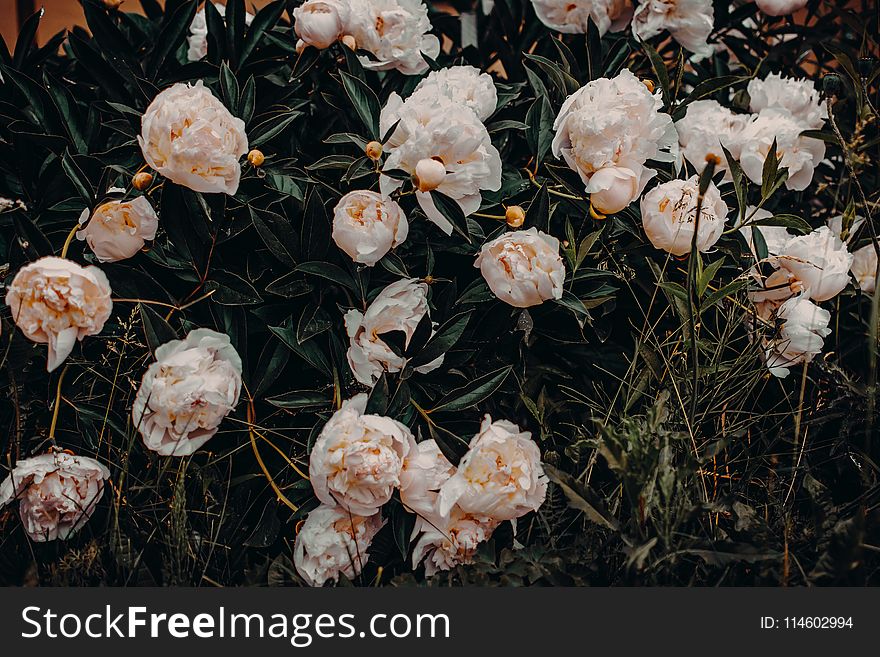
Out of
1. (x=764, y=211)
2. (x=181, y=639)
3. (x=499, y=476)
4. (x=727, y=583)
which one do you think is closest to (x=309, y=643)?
(x=181, y=639)

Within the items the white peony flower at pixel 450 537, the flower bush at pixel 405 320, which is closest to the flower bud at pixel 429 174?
the flower bush at pixel 405 320

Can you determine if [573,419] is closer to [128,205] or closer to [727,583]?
[727,583]

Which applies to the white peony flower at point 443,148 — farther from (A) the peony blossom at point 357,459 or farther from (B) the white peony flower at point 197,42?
(B) the white peony flower at point 197,42

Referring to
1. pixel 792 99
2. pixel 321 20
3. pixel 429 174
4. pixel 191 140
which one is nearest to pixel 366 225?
pixel 429 174

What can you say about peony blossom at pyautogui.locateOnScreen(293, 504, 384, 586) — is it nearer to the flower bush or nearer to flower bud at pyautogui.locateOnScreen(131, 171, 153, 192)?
the flower bush

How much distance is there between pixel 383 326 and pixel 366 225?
116 millimetres

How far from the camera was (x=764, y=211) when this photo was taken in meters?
1.03

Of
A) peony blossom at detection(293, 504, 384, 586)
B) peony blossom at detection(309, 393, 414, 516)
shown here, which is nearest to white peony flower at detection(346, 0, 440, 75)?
peony blossom at detection(309, 393, 414, 516)

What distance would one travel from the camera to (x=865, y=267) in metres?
1.13

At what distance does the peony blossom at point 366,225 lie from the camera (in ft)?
2.66

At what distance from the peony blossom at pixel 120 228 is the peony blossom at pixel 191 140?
68mm

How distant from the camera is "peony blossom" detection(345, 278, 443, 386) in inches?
32.8

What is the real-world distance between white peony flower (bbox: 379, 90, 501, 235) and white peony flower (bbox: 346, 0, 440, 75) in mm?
170

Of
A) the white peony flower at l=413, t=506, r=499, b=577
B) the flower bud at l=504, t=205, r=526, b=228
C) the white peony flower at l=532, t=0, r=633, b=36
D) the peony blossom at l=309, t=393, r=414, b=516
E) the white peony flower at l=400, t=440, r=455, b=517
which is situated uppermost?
the white peony flower at l=532, t=0, r=633, b=36
